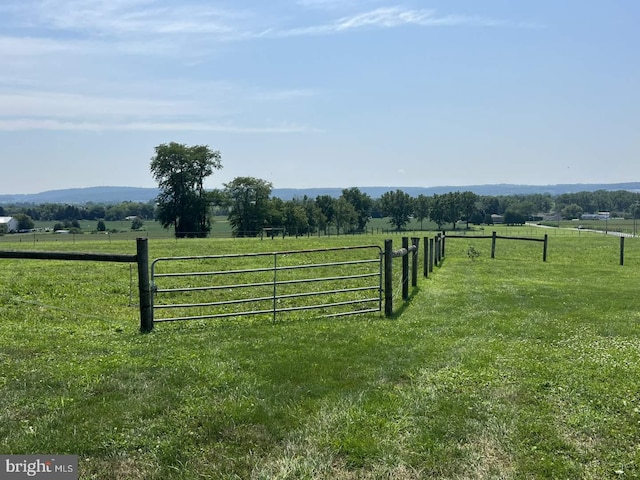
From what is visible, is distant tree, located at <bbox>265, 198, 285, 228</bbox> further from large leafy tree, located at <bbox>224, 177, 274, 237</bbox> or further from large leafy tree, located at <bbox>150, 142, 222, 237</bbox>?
large leafy tree, located at <bbox>150, 142, 222, 237</bbox>

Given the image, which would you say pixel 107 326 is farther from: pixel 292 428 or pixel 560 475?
pixel 560 475

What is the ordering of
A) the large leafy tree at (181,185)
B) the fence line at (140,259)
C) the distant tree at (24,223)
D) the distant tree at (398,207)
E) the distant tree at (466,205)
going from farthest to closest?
the distant tree at (398,207) < the distant tree at (466,205) < the distant tree at (24,223) < the large leafy tree at (181,185) < the fence line at (140,259)

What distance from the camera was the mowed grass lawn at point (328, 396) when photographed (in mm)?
4098

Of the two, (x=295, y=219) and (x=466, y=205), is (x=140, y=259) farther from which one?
(x=466, y=205)

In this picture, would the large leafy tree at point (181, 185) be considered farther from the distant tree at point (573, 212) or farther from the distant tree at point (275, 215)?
the distant tree at point (573, 212)

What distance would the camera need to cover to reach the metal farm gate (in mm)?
9445

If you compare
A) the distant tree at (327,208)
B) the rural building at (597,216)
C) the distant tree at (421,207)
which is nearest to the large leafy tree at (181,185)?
the distant tree at (327,208)

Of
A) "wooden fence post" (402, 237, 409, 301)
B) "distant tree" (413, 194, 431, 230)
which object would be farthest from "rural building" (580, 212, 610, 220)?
"wooden fence post" (402, 237, 409, 301)

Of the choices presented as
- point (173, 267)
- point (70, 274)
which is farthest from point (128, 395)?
point (173, 267)

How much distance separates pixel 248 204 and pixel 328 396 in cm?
7974

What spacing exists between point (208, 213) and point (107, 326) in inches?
2618

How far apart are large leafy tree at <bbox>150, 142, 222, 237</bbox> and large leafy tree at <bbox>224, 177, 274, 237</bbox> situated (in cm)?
1082

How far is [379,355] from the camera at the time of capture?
6.96 metres

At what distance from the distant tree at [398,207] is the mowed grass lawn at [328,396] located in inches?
4875
